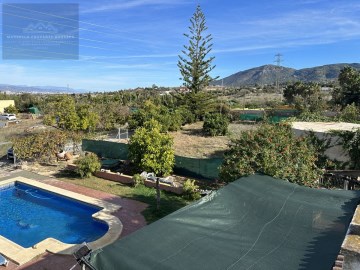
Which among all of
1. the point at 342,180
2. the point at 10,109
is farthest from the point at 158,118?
the point at 10,109

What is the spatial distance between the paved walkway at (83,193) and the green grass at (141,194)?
0.23 meters

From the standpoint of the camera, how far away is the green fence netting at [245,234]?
2869 millimetres

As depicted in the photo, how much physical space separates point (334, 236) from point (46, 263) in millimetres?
5518

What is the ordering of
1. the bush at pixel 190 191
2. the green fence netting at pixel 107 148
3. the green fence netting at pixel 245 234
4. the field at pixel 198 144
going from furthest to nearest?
the field at pixel 198 144
the green fence netting at pixel 107 148
the bush at pixel 190 191
the green fence netting at pixel 245 234

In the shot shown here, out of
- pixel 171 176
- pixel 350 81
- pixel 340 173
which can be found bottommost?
pixel 171 176

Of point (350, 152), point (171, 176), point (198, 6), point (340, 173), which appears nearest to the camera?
point (340, 173)

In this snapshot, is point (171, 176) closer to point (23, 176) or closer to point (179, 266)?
point (23, 176)

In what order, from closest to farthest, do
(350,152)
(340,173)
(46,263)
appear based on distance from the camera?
(46,263) < (340,173) < (350,152)

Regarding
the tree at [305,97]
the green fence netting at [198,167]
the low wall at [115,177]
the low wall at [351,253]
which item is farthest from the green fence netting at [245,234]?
the tree at [305,97]

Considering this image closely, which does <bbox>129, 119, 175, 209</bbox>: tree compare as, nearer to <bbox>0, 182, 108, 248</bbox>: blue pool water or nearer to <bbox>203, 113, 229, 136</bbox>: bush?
<bbox>0, 182, 108, 248</bbox>: blue pool water

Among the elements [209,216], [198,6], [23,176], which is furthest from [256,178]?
[198,6]

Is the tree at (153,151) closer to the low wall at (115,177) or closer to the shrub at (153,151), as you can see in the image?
the shrub at (153,151)

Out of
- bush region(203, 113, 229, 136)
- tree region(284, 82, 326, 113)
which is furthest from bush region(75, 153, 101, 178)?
tree region(284, 82, 326, 113)

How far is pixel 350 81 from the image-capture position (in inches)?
1345
